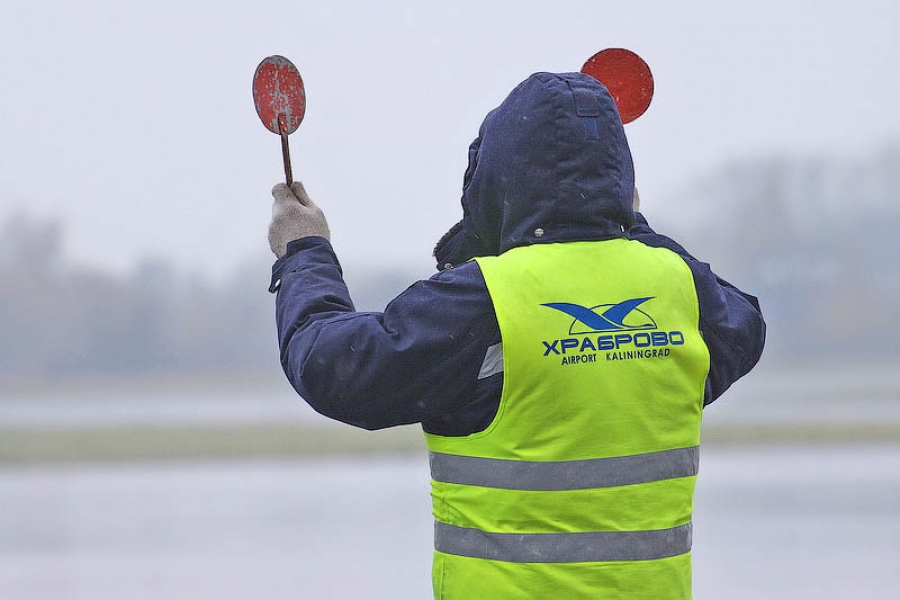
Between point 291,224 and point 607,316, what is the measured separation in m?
0.40

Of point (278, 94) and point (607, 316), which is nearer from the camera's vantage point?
point (607, 316)

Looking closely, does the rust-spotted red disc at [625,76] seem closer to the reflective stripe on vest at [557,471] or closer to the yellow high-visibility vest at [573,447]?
the yellow high-visibility vest at [573,447]

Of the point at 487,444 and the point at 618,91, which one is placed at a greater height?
the point at 618,91

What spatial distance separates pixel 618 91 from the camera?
5.68 ft

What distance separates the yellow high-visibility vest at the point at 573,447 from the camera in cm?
123

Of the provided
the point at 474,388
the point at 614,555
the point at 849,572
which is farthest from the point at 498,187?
the point at 849,572

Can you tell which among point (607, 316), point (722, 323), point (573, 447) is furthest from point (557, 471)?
point (722, 323)

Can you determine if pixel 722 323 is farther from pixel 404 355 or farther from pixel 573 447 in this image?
pixel 404 355

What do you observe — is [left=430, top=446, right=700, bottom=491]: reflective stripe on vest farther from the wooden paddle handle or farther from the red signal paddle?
the red signal paddle

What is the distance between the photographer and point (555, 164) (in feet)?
4.24

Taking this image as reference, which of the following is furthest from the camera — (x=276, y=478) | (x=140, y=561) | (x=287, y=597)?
(x=276, y=478)

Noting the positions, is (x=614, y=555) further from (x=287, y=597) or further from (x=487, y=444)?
(x=287, y=597)

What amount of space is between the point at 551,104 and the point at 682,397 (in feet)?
1.14

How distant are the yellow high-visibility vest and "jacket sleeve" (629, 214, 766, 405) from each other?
0.21 ft
